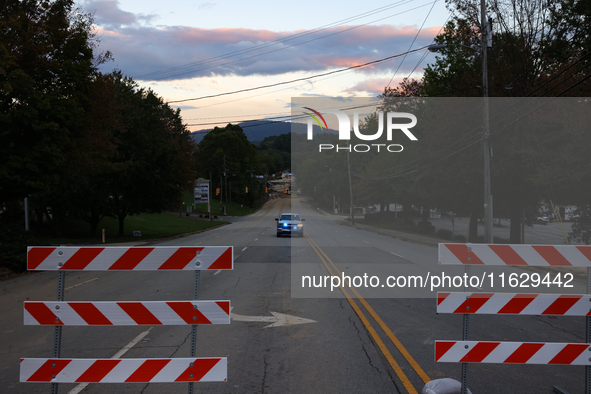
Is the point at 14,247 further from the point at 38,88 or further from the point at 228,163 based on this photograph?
the point at 228,163

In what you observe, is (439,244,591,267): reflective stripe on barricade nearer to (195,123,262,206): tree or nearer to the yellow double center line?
the yellow double center line

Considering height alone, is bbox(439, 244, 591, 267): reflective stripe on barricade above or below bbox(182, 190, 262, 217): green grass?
above

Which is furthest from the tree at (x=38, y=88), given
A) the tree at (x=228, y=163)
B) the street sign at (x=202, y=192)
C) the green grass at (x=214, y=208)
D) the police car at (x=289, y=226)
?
the tree at (x=228, y=163)

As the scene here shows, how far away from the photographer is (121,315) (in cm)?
475

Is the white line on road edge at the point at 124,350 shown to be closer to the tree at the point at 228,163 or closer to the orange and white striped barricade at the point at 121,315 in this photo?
the orange and white striped barricade at the point at 121,315

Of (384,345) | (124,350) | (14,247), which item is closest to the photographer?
(124,350)

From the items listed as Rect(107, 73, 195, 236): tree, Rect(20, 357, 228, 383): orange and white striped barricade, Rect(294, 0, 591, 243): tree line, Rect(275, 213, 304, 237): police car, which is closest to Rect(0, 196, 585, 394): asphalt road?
Rect(20, 357, 228, 383): orange and white striped barricade

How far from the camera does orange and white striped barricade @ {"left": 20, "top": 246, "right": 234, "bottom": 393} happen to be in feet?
15.3

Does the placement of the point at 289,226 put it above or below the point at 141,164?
below

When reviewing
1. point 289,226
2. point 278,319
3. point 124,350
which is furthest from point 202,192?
point 124,350

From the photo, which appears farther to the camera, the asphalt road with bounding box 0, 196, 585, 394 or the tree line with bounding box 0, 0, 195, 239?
the tree line with bounding box 0, 0, 195, 239

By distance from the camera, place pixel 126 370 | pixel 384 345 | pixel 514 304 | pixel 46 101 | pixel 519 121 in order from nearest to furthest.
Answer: pixel 126 370 → pixel 514 304 → pixel 384 345 → pixel 46 101 → pixel 519 121

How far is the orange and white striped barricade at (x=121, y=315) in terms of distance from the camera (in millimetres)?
4652

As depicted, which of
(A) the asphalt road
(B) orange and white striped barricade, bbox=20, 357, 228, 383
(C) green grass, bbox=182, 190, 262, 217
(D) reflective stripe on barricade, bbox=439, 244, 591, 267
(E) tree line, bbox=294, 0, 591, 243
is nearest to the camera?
(B) orange and white striped barricade, bbox=20, 357, 228, 383
